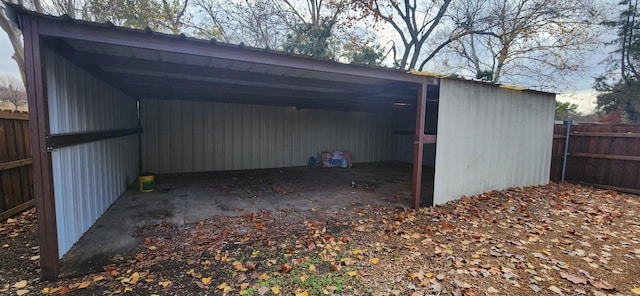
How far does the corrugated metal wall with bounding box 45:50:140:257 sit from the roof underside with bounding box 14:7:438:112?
23 centimetres

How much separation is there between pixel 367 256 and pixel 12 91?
18061 mm

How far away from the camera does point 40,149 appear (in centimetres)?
218

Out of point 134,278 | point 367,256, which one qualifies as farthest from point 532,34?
point 134,278

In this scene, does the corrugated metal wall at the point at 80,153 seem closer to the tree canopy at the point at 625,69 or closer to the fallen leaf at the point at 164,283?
the fallen leaf at the point at 164,283

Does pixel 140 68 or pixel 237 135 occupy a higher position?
pixel 140 68

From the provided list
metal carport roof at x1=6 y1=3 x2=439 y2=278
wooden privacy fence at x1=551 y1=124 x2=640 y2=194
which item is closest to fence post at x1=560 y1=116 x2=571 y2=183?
wooden privacy fence at x1=551 y1=124 x2=640 y2=194

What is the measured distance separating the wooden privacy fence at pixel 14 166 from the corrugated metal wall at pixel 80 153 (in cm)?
100

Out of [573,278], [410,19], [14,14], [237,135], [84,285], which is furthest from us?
[410,19]

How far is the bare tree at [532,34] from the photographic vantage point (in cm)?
1011

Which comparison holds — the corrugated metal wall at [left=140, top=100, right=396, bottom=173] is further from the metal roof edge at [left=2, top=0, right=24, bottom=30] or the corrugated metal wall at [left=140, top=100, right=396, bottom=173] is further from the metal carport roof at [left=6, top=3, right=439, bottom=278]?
the metal roof edge at [left=2, top=0, right=24, bottom=30]

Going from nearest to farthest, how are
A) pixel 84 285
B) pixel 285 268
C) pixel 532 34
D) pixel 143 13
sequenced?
pixel 84 285
pixel 285 268
pixel 143 13
pixel 532 34

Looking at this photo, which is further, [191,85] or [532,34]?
[532,34]

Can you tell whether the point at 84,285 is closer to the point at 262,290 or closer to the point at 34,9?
the point at 262,290

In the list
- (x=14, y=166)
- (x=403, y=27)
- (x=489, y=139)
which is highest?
(x=403, y=27)
